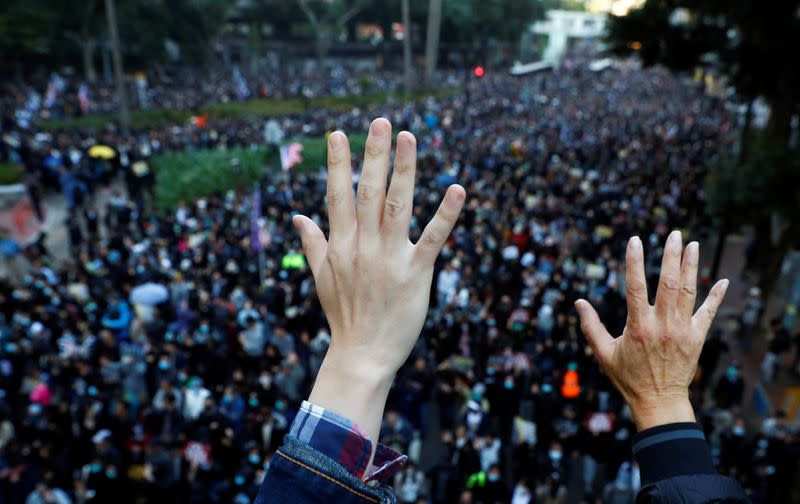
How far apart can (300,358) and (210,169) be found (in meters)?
11.4

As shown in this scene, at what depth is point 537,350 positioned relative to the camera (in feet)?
29.5

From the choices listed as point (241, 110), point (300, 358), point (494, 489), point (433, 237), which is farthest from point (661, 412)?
point (241, 110)

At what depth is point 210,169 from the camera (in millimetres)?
19094

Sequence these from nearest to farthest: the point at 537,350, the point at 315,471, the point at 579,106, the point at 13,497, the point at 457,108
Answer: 1. the point at 315,471
2. the point at 13,497
3. the point at 537,350
4. the point at 457,108
5. the point at 579,106

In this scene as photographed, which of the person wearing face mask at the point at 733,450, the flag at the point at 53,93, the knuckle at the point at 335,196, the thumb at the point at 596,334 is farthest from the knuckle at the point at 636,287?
the flag at the point at 53,93

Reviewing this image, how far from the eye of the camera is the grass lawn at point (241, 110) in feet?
90.3

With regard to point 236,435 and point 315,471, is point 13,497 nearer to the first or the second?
point 236,435

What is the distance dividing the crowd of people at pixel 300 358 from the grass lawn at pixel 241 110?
473 inches

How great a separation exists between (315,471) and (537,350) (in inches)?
327

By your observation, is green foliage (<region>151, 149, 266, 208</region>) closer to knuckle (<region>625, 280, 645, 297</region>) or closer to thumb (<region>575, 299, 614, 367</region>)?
thumb (<region>575, 299, 614, 367</region>)

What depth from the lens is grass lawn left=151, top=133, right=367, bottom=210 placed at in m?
18.3

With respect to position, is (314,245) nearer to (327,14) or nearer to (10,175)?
(10,175)

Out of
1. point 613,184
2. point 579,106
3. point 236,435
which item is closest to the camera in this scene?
point 236,435

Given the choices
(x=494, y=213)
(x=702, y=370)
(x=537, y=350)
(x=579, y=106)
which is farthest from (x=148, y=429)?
(x=579, y=106)
